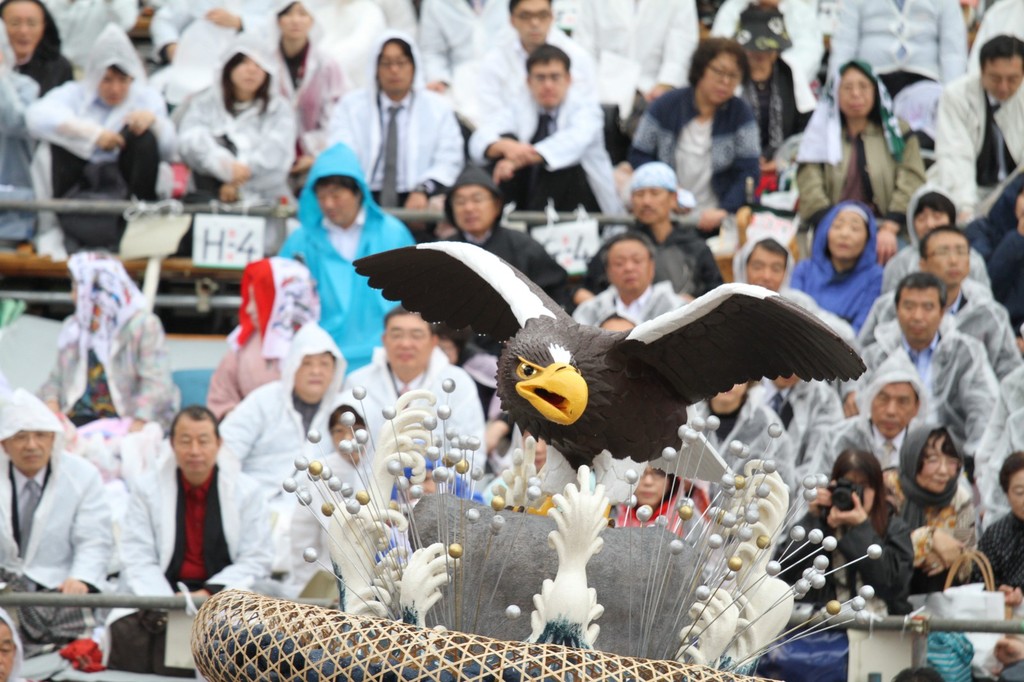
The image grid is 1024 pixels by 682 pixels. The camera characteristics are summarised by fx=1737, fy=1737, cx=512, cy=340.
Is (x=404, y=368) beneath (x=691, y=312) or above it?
beneath

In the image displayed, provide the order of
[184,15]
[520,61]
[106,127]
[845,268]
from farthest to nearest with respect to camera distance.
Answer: [184,15], [520,61], [106,127], [845,268]

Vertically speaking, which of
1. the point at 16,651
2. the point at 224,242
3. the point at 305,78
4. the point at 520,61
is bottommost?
the point at 16,651

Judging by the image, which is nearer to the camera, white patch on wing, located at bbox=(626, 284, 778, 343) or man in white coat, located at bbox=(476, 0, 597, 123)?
white patch on wing, located at bbox=(626, 284, 778, 343)

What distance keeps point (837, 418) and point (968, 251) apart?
134 centimetres

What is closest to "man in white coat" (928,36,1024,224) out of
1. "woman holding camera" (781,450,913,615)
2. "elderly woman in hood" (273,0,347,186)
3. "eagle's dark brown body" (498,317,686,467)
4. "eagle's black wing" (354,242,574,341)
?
"elderly woman in hood" (273,0,347,186)

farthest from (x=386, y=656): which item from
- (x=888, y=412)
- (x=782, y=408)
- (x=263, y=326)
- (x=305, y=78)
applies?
(x=305, y=78)

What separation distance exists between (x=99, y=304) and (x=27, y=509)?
5.48 feet

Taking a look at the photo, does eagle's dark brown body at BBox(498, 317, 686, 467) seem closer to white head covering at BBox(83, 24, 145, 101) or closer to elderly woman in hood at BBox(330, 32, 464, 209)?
elderly woman in hood at BBox(330, 32, 464, 209)

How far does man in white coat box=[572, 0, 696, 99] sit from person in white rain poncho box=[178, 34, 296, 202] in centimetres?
197

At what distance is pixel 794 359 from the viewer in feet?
12.1

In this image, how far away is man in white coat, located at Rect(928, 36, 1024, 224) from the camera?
8828 mm

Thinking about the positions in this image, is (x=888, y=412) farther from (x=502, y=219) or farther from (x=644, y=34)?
(x=644, y=34)

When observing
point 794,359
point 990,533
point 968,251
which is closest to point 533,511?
point 794,359

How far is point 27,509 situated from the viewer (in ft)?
21.3
